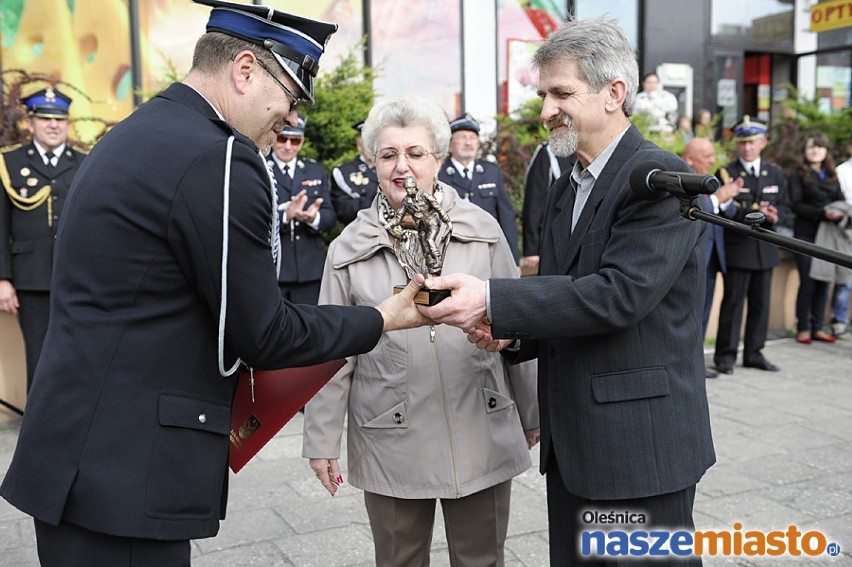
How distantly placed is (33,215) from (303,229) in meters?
1.84

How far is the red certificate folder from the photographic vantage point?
7.19 feet

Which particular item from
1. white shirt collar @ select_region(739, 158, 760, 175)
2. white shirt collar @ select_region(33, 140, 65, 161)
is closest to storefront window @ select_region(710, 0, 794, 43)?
white shirt collar @ select_region(739, 158, 760, 175)

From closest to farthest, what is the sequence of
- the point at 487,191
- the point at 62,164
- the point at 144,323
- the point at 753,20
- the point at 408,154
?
the point at 144,323 → the point at 408,154 → the point at 62,164 → the point at 487,191 → the point at 753,20

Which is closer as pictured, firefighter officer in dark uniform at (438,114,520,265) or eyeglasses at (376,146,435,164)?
eyeglasses at (376,146,435,164)

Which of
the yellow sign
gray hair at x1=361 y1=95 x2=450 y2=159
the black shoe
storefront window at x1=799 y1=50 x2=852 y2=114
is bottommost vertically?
the black shoe

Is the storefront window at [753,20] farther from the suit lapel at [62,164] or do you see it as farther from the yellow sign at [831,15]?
the suit lapel at [62,164]

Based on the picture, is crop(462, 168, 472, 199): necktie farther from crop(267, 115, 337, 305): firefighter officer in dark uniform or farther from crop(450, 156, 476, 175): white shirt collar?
crop(267, 115, 337, 305): firefighter officer in dark uniform

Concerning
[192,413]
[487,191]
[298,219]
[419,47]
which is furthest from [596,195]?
[419,47]

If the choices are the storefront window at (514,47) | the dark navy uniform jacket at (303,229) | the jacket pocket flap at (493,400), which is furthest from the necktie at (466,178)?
the storefront window at (514,47)

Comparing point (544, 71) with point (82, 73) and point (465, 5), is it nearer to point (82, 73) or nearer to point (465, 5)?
point (82, 73)

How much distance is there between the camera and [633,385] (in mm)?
2268

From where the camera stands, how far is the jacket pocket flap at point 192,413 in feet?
6.19

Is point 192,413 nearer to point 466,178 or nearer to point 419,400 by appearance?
point 419,400

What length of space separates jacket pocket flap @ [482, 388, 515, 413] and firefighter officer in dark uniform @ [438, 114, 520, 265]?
165 inches
